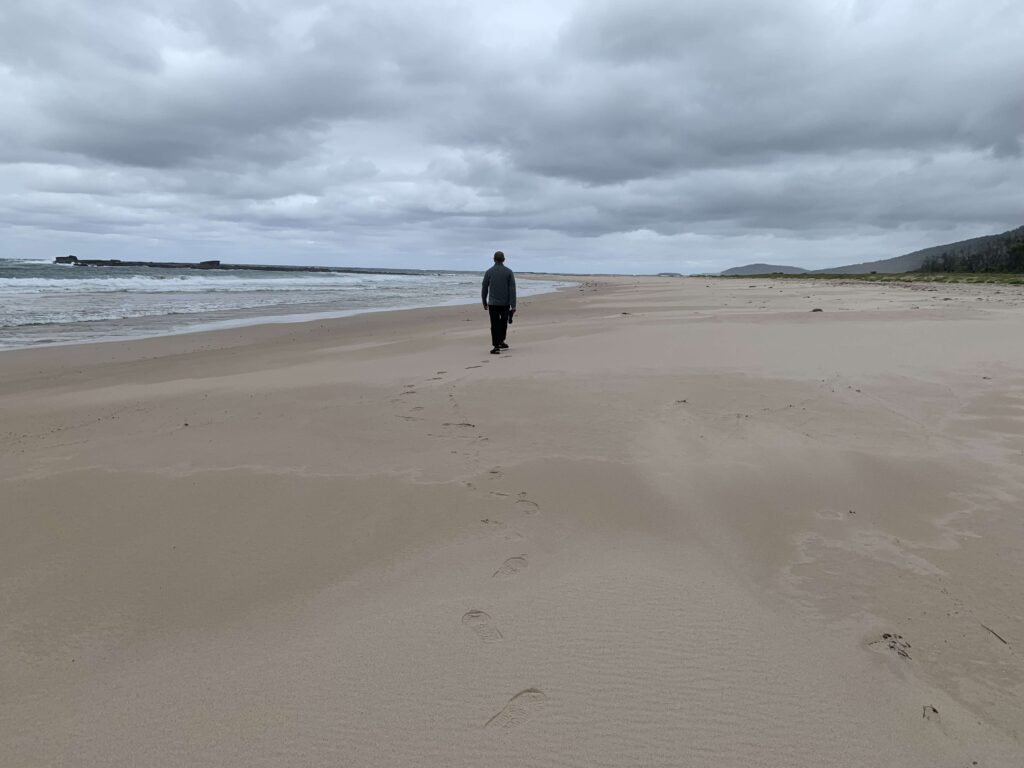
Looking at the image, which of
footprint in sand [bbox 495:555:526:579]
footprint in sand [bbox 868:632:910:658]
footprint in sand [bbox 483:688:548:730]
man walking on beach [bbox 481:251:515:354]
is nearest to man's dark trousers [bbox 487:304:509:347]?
man walking on beach [bbox 481:251:515:354]

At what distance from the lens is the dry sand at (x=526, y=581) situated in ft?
6.48

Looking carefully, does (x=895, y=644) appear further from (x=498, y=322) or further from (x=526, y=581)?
(x=498, y=322)

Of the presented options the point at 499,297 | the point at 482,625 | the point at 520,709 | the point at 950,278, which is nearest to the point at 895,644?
the point at 520,709

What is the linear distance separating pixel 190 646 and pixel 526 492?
208 centimetres

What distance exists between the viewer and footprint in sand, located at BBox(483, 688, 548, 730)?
1.97 m

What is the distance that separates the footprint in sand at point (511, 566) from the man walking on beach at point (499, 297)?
729cm

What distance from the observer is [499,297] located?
10414mm

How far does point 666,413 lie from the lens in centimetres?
559

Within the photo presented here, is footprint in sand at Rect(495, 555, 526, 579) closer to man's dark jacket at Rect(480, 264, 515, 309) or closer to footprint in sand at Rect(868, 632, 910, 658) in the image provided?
footprint in sand at Rect(868, 632, 910, 658)

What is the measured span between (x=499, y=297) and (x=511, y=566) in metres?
7.80

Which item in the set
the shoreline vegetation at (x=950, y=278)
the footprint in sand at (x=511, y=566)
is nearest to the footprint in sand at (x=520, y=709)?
the footprint in sand at (x=511, y=566)

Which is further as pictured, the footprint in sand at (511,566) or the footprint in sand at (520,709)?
the footprint in sand at (511,566)

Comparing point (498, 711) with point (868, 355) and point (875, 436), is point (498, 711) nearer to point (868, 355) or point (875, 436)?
point (875, 436)

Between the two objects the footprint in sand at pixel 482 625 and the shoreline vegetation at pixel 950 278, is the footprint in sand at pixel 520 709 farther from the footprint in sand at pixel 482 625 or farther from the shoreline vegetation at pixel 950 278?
the shoreline vegetation at pixel 950 278
